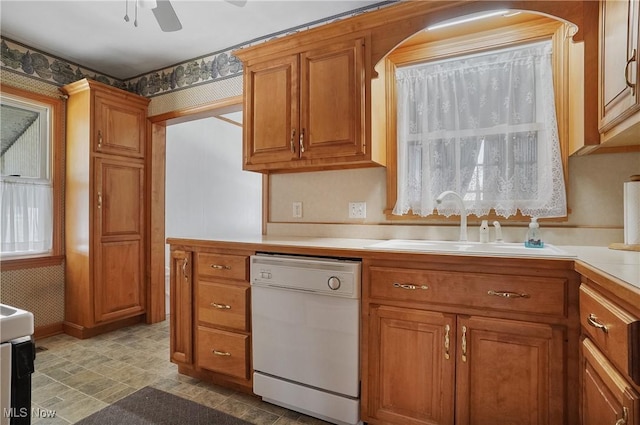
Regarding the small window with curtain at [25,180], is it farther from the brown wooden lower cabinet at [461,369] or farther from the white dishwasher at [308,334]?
the brown wooden lower cabinet at [461,369]

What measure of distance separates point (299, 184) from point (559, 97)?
169 centimetres

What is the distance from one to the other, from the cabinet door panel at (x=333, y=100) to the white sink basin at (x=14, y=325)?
1608 millimetres

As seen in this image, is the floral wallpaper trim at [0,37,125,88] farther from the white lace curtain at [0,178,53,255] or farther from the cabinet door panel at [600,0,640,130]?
the cabinet door panel at [600,0,640,130]

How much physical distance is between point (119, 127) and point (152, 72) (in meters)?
0.70

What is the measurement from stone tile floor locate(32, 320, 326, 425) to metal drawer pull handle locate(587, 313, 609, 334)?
1349 millimetres

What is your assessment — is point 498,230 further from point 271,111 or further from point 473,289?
point 271,111

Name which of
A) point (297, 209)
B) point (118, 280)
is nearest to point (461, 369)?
point (297, 209)

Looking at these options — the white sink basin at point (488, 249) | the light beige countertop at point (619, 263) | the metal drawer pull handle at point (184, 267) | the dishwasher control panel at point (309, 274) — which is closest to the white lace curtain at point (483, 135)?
the white sink basin at point (488, 249)

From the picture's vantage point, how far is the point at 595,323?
3.55 feet

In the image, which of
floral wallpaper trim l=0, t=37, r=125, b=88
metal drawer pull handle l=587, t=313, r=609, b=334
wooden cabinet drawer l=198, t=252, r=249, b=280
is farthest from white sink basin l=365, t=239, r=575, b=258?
floral wallpaper trim l=0, t=37, r=125, b=88

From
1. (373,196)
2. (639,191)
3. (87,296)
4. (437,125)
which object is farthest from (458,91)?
(87,296)

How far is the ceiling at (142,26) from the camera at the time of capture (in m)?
2.32

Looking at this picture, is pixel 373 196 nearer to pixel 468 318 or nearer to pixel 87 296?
pixel 468 318

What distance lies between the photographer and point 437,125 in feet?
6.89
